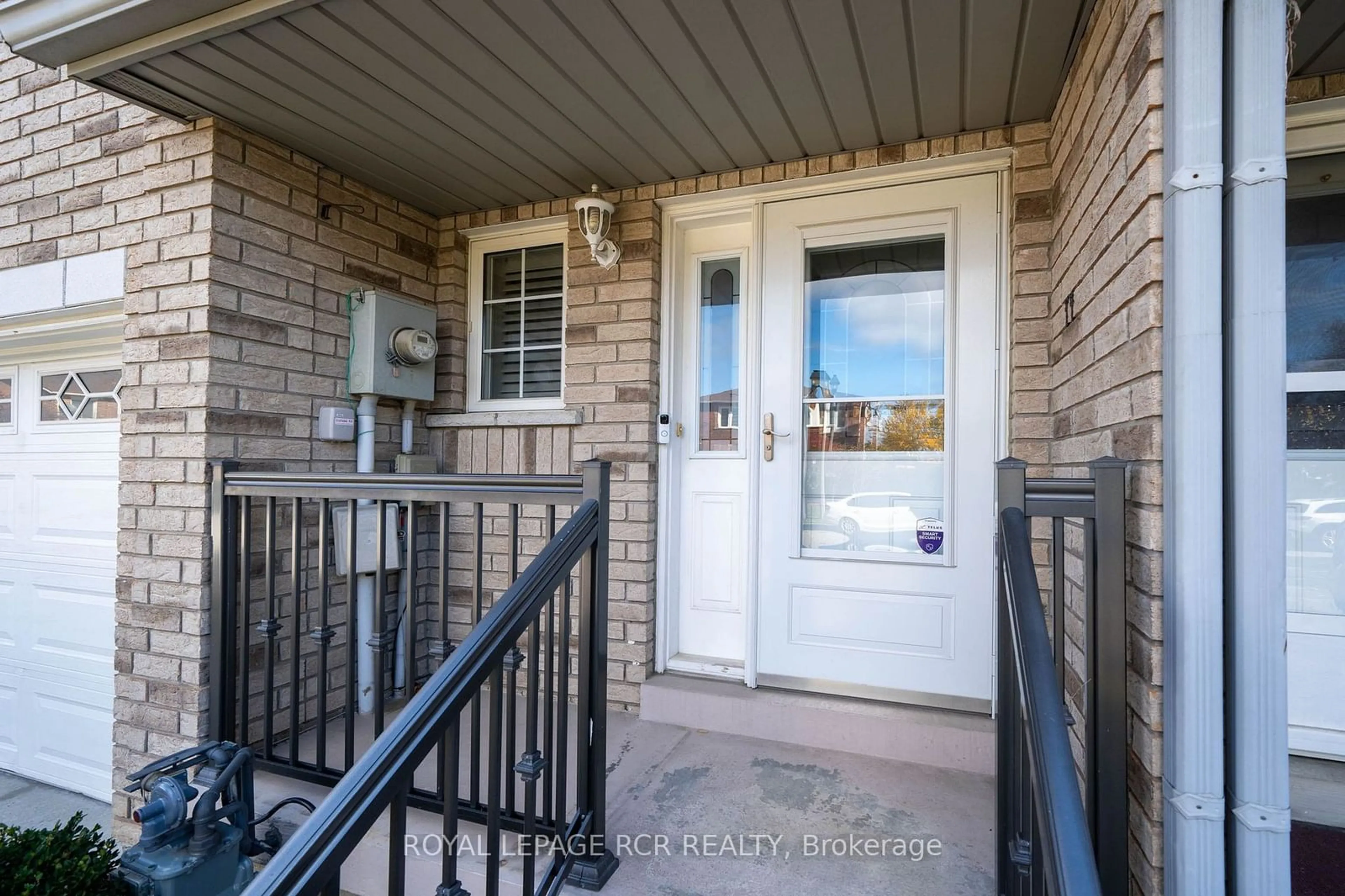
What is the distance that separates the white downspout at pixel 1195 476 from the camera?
1.23 meters

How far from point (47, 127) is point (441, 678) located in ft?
11.3

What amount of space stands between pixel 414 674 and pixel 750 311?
6.21ft

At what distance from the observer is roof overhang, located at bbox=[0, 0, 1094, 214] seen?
6.02 ft

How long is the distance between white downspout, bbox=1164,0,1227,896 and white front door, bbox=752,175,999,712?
1.21 meters

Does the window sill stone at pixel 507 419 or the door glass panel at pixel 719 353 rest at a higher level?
the door glass panel at pixel 719 353

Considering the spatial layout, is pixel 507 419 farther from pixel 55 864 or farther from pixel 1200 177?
pixel 1200 177

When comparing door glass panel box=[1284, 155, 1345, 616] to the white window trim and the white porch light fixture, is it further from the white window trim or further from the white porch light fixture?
the white window trim

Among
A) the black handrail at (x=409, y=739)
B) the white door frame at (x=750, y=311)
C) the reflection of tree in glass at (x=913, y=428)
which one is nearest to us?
the black handrail at (x=409, y=739)

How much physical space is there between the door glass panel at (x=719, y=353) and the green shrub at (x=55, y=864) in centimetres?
249

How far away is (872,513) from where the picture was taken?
271cm

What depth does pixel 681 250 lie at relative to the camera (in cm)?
305

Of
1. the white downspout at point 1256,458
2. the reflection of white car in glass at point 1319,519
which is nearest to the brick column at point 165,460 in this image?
the white downspout at point 1256,458

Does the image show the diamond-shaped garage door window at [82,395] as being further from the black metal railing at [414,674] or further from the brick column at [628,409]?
the brick column at [628,409]

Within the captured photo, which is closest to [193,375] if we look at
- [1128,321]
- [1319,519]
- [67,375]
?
[67,375]
